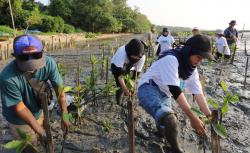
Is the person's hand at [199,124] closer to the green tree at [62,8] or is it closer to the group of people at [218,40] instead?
the group of people at [218,40]

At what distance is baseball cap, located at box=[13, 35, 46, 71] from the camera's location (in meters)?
3.19

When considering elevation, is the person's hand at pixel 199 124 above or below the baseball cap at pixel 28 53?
below

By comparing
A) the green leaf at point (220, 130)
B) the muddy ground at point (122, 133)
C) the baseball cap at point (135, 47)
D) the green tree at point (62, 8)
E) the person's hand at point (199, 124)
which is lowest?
the muddy ground at point (122, 133)

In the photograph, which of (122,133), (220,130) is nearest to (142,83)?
(122,133)

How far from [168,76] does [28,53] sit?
1.56m

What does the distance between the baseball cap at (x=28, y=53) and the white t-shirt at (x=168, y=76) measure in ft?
4.60

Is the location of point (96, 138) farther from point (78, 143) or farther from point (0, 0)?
point (0, 0)

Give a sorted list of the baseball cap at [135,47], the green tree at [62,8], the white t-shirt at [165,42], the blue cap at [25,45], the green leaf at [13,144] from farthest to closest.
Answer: the green tree at [62,8], the white t-shirt at [165,42], the baseball cap at [135,47], the blue cap at [25,45], the green leaf at [13,144]

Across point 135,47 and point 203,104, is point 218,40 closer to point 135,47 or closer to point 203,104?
point 135,47

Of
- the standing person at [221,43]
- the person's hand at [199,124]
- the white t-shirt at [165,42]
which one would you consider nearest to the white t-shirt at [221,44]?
the standing person at [221,43]

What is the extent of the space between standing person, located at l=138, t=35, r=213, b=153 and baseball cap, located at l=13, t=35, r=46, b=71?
1434mm

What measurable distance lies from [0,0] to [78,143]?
105 ft

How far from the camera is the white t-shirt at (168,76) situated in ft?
12.5

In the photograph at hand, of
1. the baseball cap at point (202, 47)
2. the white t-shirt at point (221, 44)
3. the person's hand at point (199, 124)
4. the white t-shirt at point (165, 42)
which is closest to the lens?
the person's hand at point (199, 124)
